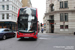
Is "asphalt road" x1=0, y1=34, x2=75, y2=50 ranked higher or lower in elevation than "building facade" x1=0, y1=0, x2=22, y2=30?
lower

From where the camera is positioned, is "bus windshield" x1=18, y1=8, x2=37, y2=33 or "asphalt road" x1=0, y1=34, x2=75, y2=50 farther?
"bus windshield" x1=18, y1=8, x2=37, y2=33

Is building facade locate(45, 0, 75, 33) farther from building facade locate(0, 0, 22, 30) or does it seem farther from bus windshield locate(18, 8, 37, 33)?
bus windshield locate(18, 8, 37, 33)

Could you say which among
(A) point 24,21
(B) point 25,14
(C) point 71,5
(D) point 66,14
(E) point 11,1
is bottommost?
(A) point 24,21

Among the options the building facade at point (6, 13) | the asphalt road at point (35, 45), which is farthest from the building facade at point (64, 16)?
the asphalt road at point (35, 45)

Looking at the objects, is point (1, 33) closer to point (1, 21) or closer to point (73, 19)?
point (73, 19)

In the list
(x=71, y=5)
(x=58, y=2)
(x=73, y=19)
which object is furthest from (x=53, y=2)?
(x=73, y=19)

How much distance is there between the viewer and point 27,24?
32.0 ft

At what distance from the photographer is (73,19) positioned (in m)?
24.4

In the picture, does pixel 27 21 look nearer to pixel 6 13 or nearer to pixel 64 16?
pixel 64 16

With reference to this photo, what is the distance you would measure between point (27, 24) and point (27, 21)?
363 millimetres

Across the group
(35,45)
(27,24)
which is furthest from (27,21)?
(35,45)

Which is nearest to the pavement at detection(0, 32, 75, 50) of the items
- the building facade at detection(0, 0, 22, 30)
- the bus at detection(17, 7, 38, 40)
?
the bus at detection(17, 7, 38, 40)

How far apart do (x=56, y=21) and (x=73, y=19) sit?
16.0ft

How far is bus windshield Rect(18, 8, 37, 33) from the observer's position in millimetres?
9654
